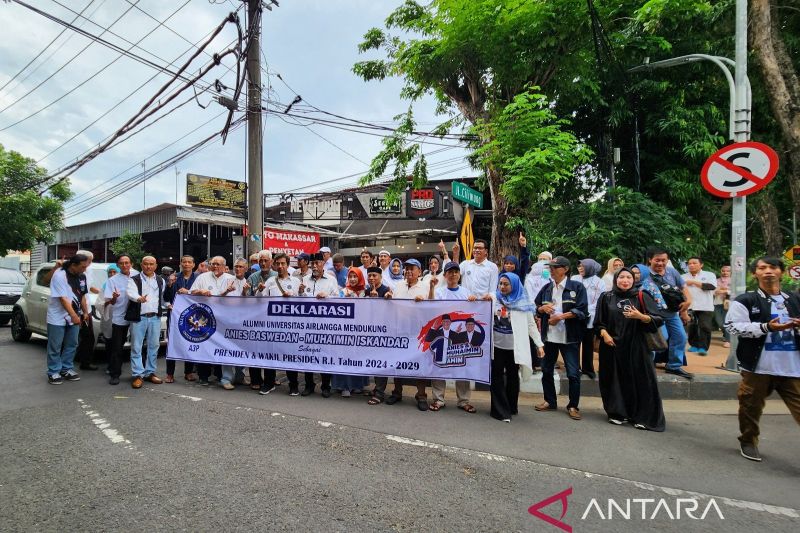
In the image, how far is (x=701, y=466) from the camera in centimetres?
364

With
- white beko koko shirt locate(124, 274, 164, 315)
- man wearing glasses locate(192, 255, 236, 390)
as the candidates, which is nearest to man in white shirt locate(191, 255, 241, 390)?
man wearing glasses locate(192, 255, 236, 390)

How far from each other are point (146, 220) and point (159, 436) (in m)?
20.0

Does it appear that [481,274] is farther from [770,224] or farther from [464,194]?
[770,224]

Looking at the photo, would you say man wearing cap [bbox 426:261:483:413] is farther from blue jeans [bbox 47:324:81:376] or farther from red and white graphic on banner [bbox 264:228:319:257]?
red and white graphic on banner [bbox 264:228:319:257]

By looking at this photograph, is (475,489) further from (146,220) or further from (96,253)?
(96,253)

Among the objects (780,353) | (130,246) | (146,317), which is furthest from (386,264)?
(130,246)

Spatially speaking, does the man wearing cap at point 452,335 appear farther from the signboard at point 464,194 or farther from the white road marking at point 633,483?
the signboard at point 464,194

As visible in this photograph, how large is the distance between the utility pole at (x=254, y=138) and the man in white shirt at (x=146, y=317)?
4.28 metres

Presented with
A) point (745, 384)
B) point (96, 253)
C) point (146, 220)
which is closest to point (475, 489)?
point (745, 384)

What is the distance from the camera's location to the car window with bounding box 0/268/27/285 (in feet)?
41.7

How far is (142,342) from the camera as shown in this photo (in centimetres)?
620

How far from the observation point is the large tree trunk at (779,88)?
7.75m

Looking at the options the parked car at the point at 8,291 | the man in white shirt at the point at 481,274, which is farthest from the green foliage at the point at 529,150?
the parked car at the point at 8,291

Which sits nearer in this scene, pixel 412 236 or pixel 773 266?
pixel 773 266
